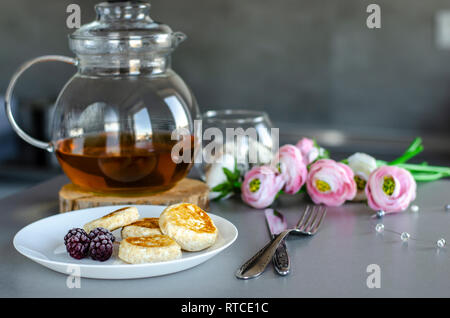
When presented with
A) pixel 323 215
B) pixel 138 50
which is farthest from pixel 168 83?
pixel 323 215

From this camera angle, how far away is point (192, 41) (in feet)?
11.6

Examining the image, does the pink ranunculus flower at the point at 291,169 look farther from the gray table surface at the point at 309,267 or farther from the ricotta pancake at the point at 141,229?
the ricotta pancake at the point at 141,229

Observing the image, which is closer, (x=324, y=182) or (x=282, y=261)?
(x=282, y=261)

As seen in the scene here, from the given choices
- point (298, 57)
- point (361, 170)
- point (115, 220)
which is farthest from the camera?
point (298, 57)

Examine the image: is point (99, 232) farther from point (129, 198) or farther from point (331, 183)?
point (331, 183)

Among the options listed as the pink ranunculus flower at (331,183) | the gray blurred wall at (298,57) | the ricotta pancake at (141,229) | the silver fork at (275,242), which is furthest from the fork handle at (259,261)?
the gray blurred wall at (298,57)

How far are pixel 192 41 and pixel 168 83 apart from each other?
8.55ft

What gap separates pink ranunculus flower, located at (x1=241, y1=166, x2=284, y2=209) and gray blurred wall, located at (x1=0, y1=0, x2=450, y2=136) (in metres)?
2.28

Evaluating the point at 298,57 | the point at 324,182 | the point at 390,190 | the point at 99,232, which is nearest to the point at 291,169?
the point at 324,182

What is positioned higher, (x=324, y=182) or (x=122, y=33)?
(x=122, y=33)

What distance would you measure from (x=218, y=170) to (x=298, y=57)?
2381mm

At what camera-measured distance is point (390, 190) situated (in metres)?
0.97
